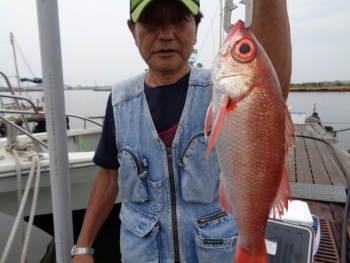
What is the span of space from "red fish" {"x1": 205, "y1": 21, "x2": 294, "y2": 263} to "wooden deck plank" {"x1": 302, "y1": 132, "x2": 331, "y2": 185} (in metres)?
4.50

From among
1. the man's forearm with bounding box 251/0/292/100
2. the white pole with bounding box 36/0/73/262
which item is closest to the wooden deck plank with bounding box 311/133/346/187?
the man's forearm with bounding box 251/0/292/100

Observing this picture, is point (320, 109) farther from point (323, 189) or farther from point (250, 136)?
point (250, 136)

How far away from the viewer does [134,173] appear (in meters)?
1.78

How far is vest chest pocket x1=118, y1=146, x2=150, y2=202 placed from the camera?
1771 mm

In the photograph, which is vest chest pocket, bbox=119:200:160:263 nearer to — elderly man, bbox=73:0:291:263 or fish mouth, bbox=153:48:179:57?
elderly man, bbox=73:0:291:263

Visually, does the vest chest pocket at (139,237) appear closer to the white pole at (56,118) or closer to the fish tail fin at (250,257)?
the white pole at (56,118)

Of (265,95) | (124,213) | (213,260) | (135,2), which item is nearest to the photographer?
(265,95)

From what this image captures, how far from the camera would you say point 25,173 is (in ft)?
13.0

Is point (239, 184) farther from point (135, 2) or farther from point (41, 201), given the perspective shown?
point (41, 201)

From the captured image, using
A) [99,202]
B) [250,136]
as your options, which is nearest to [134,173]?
[99,202]

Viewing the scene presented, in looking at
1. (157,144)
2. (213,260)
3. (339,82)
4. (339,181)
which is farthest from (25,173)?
(339,82)

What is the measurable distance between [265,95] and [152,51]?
2.59ft

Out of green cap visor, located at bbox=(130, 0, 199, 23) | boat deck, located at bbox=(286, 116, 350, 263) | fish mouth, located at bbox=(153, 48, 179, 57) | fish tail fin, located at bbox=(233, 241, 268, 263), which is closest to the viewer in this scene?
fish tail fin, located at bbox=(233, 241, 268, 263)

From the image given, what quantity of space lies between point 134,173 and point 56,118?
24.2 inches
